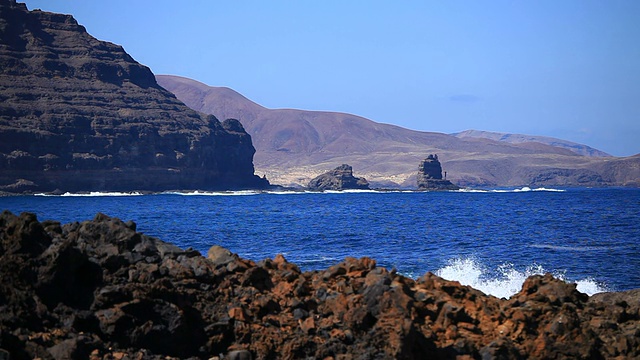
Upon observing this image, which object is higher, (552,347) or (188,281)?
(188,281)

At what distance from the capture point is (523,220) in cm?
5888

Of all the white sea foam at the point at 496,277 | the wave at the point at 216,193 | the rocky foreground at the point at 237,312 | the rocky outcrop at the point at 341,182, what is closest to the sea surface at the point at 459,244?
the white sea foam at the point at 496,277

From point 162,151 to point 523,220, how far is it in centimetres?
10014

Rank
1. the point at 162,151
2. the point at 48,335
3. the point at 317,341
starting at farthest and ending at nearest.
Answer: the point at 162,151 → the point at 317,341 → the point at 48,335

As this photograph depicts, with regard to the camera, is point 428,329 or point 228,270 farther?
point 228,270

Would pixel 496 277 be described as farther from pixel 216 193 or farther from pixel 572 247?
pixel 216 193

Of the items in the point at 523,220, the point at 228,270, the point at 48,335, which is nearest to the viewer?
the point at 48,335

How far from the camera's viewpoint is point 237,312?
10.8 metres

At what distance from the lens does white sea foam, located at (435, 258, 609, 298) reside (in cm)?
2423

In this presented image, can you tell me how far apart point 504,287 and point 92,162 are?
116 m

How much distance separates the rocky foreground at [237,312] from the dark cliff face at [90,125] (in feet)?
374

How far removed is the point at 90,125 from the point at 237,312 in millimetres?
133504

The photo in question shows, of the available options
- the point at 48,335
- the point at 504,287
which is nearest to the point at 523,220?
the point at 504,287

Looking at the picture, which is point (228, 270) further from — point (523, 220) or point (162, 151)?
point (162, 151)
